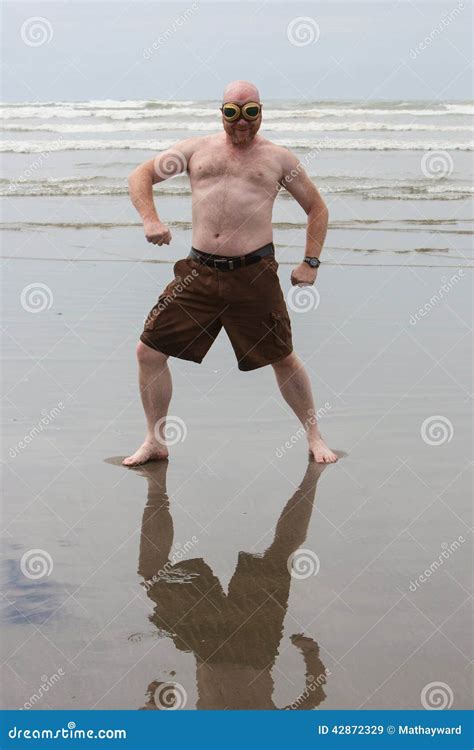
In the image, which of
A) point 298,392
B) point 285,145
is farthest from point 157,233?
point 285,145

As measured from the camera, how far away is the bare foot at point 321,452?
5617 mm

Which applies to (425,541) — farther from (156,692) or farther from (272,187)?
(272,187)

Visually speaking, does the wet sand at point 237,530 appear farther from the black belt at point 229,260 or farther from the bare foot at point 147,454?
the black belt at point 229,260

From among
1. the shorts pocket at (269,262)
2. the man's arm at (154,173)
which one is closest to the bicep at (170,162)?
the man's arm at (154,173)

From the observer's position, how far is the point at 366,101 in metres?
39.4

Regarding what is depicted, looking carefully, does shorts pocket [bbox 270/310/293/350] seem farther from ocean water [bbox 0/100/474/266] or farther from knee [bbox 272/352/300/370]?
ocean water [bbox 0/100/474/266]

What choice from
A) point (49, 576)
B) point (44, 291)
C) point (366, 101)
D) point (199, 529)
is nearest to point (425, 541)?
point (199, 529)

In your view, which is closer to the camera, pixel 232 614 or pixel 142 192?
pixel 232 614

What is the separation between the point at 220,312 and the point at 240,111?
0.97 metres

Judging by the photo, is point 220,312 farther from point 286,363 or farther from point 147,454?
point 147,454

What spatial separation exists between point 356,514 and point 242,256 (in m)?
1.42

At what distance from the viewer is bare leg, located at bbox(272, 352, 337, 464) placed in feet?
19.1

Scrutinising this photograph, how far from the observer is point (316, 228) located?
227 inches

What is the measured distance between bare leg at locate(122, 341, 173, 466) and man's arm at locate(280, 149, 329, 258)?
94cm
